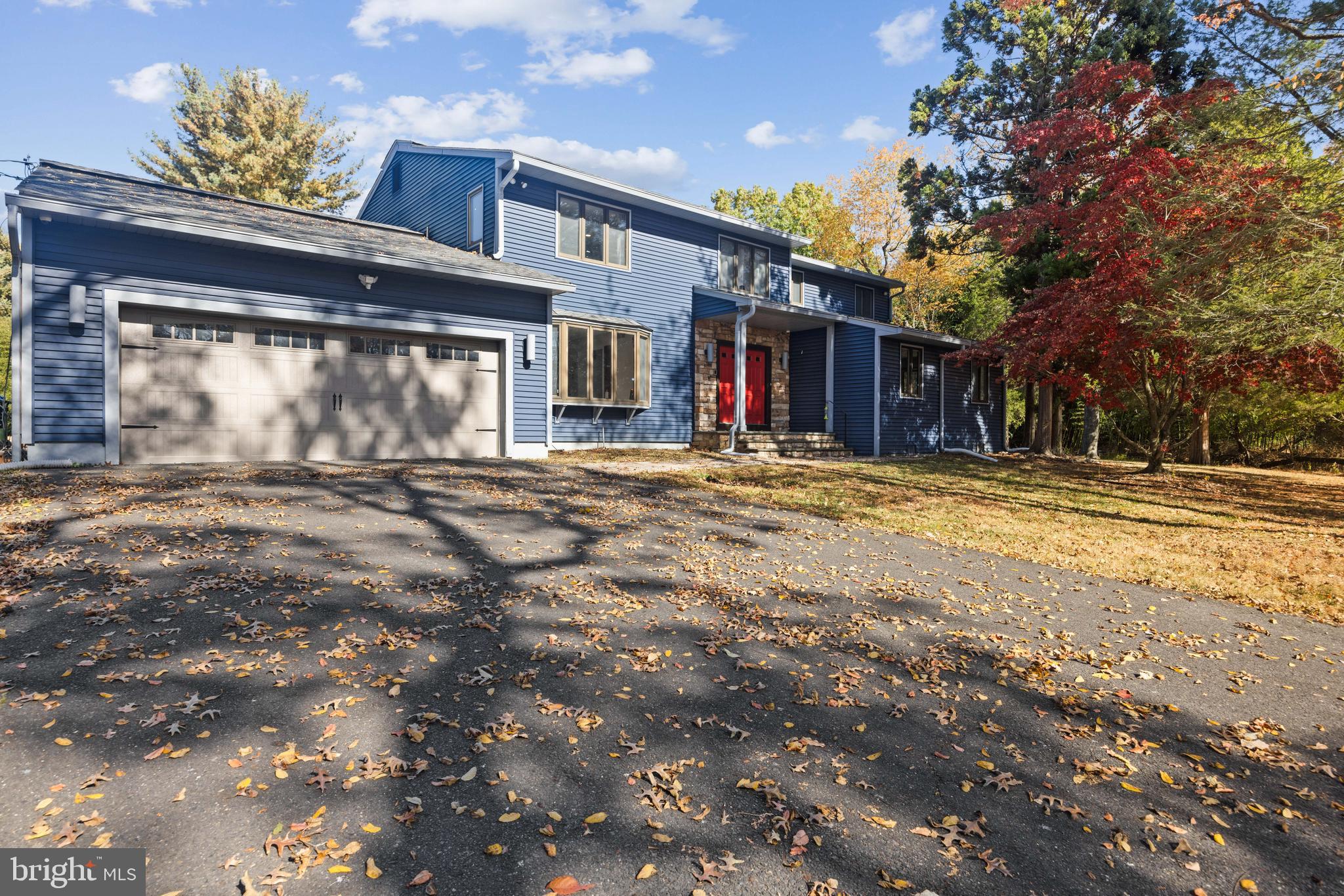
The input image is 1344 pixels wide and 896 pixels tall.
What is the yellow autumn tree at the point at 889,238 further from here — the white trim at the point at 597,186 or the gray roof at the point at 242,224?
the gray roof at the point at 242,224

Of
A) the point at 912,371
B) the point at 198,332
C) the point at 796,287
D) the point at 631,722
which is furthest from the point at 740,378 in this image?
the point at 631,722

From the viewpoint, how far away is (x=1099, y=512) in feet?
30.7

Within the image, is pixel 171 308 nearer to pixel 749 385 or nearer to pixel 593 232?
pixel 593 232

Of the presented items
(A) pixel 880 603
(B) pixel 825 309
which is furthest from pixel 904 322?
(A) pixel 880 603

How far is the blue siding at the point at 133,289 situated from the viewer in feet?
28.5

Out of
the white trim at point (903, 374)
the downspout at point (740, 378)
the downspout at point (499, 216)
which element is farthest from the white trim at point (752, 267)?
the downspout at point (499, 216)

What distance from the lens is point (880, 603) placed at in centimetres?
496

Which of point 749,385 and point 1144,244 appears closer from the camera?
point 1144,244

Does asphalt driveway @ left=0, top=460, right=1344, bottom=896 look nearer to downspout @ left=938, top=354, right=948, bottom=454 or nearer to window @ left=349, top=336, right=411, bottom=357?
window @ left=349, top=336, right=411, bottom=357

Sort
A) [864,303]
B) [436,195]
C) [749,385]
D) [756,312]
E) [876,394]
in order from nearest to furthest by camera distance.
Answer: [436,195], [756,312], [876,394], [749,385], [864,303]

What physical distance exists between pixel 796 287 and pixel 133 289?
49.4 feet

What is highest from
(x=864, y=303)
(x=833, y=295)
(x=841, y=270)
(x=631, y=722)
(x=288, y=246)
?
(x=841, y=270)

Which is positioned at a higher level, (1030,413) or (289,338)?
(289,338)

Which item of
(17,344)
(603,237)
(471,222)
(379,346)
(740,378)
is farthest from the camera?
(740,378)
